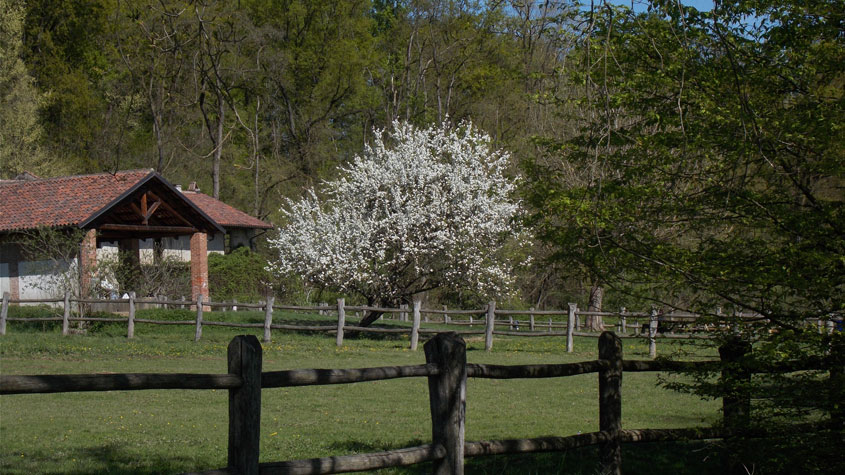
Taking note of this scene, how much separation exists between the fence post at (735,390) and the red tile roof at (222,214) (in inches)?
1421

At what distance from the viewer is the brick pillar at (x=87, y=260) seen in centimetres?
2620

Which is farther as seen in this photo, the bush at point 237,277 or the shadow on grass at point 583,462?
the bush at point 237,277

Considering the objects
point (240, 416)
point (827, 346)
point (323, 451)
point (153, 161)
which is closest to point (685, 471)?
point (827, 346)

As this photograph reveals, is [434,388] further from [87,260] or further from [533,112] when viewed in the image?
[533,112]

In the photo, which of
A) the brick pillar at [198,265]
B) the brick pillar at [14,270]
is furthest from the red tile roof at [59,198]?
the brick pillar at [198,265]

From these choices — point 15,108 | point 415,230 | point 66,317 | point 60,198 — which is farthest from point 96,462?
point 15,108

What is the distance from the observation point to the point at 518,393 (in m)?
14.1

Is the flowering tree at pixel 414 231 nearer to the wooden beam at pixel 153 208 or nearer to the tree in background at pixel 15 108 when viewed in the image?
the wooden beam at pixel 153 208

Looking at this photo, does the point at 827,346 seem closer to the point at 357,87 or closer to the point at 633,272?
the point at 633,272

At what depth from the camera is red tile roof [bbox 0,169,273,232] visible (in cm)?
2759

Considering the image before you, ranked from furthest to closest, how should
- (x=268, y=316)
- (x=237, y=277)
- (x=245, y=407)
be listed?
1. (x=237, y=277)
2. (x=268, y=316)
3. (x=245, y=407)

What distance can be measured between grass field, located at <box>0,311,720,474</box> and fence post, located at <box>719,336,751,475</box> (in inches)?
9.9

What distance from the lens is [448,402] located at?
16.6 ft

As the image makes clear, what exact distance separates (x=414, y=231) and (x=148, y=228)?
10.5m
